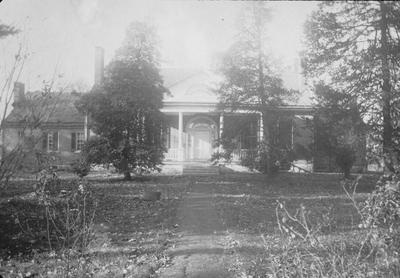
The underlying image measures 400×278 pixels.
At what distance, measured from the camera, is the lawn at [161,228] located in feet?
17.4

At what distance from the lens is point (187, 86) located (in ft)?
79.8

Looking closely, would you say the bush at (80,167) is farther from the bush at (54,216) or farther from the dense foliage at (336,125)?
the dense foliage at (336,125)

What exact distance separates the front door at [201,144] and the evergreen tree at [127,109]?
34.7ft

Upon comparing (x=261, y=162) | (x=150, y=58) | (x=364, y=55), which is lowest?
(x=261, y=162)

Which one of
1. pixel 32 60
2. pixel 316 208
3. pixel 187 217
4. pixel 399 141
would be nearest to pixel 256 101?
pixel 316 208

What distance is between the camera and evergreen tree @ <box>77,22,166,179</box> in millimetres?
15898

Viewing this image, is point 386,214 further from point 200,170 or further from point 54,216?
point 200,170

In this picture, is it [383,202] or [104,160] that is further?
[104,160]

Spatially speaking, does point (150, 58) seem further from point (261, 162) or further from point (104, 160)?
point (261, 162)

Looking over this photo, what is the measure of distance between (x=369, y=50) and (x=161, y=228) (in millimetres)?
5616

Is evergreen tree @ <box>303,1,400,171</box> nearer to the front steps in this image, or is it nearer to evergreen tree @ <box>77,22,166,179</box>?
evergreen tree @ <box>77,22,166,179</box>

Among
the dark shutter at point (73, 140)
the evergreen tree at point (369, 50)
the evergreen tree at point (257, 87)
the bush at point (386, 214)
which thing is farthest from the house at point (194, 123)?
the bush at point (386, 214)

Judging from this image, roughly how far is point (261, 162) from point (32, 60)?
1096 centimetres

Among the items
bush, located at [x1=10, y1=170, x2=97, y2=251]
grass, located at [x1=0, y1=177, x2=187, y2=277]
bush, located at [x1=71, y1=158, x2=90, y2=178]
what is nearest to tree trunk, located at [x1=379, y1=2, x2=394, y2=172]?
grass, located at [x1=0, y1=177, x2=187, y2=277]
